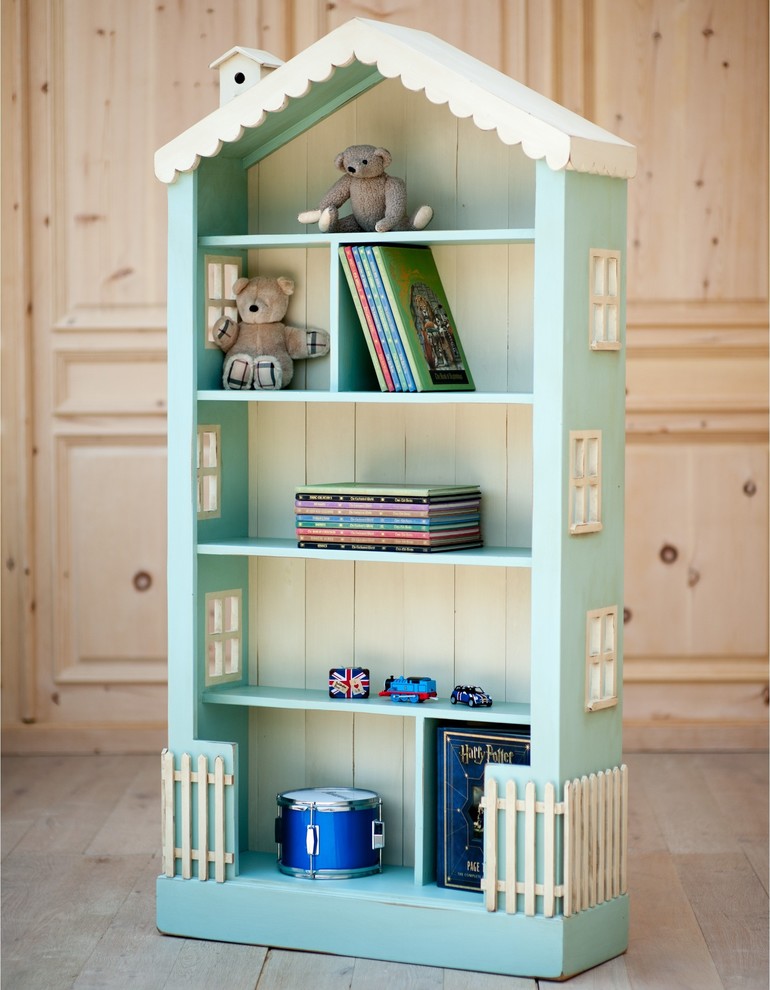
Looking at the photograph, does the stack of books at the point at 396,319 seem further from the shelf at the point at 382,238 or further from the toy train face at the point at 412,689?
the toy train face at the point at 412,689

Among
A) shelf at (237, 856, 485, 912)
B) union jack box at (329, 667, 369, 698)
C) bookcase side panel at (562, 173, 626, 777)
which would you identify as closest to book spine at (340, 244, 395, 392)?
bookcase side panel at (562, 173, 626, 777)

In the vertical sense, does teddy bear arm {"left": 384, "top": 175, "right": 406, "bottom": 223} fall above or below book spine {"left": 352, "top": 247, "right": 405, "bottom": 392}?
above

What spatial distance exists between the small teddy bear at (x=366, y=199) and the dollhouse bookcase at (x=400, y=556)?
0.26ft

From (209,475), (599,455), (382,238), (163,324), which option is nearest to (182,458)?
(209,475)

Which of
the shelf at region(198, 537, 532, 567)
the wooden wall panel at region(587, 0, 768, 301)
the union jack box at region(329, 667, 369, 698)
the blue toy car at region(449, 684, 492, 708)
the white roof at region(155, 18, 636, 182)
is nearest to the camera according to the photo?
the white roof at region(155, 18, 636, 182)

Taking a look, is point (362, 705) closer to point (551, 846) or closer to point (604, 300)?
point (551, 846)

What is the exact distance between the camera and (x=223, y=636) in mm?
2633

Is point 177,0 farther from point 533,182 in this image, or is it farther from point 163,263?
point 533,182

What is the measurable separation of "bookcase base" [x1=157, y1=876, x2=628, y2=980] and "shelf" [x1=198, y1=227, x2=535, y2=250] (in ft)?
3.77

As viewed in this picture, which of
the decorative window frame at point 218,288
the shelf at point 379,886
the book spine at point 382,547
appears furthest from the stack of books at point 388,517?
the shelf at point 379,886

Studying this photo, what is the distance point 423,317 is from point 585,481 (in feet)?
1.41

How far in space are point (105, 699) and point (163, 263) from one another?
1272 mm

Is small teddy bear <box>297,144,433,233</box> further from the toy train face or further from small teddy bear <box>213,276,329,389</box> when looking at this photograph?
the toy train face

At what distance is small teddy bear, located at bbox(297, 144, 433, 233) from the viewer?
2.47 metres
